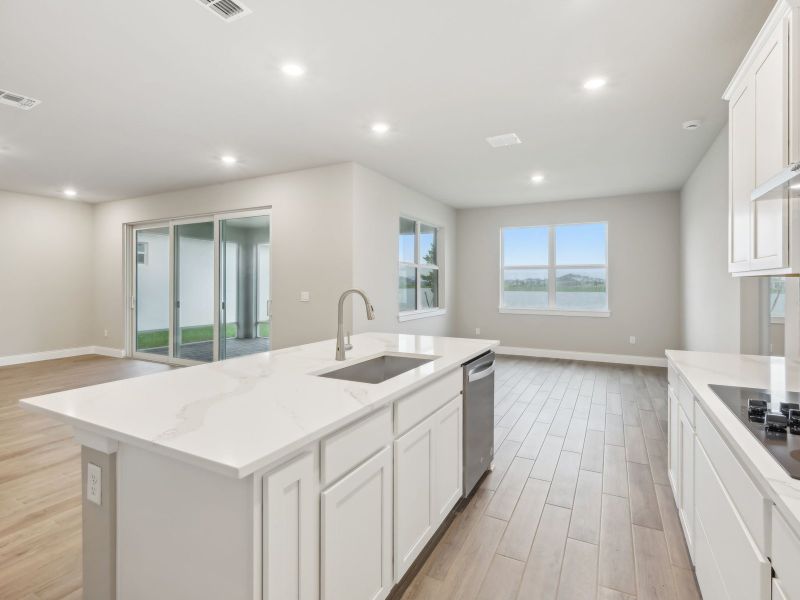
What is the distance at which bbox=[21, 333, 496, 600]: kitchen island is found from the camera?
3.34ft

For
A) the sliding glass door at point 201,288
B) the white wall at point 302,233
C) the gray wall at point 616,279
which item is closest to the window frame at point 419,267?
the gray wall at point 616,279

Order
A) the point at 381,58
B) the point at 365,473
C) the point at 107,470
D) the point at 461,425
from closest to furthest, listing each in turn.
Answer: the point at 107,470 → the point at 365,473 → the point at 461,425 → the point at 381,58

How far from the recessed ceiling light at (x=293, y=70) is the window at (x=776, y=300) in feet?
12.0

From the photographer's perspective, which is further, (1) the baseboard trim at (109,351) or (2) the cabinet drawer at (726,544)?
(1) the baseboard trim at (109,351)

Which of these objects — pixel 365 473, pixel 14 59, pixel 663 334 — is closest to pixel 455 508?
pixel 365 473

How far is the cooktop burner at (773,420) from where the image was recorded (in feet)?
3.36

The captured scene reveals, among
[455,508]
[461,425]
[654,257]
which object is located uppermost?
[654,257]

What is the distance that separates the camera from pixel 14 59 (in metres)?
2.67

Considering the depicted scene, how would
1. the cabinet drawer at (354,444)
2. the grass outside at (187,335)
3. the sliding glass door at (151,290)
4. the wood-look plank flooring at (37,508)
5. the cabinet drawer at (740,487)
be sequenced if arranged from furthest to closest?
the sliding glass door at (151,290) → the grass outside at (187,335) → the wood-look plank flooring at (37,508) → the cabinet drawer at (354,444) → the cabinet drawer at (740,487)

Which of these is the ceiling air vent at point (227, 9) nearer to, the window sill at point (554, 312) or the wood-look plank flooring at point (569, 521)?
the wood-look plank flooring at point (569, 521)

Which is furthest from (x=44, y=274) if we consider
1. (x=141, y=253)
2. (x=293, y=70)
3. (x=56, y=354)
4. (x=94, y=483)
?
(x=94, y=483)

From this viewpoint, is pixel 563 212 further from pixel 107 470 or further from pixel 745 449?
pixel 107 470

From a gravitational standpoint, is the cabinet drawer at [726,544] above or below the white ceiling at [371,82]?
below

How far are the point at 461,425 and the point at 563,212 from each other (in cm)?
569
